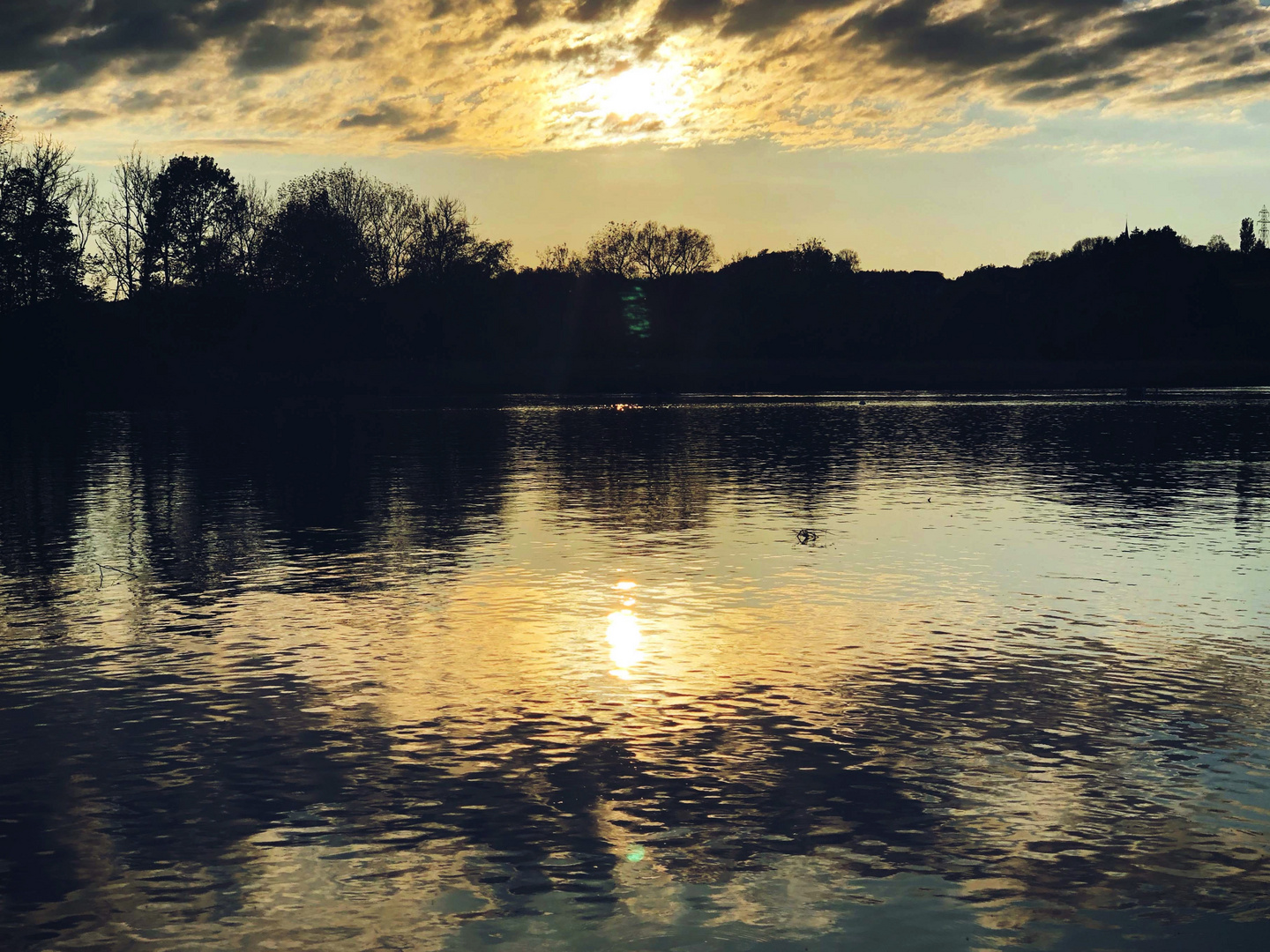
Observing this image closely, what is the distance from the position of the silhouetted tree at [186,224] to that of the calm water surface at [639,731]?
275 feet

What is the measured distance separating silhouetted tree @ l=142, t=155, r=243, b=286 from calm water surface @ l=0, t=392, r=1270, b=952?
3301 inches

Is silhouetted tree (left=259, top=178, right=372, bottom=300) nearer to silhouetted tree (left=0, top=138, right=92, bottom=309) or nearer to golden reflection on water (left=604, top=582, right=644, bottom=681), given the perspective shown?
silhouetted tree (left=0, top=138, right=92, bottom=309)

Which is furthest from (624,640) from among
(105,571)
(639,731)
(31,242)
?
(31,242)

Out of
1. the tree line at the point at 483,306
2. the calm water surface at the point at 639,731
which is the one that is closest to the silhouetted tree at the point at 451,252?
the tree line at the point at 483,306

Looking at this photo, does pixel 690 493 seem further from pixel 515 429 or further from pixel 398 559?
pixel 515 429

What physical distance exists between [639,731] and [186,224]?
105495 mm

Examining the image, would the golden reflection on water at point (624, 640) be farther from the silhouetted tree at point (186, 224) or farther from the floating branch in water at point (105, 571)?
the silhouetted tree at point (186, 224)

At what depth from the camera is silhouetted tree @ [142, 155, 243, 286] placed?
106438 millimetres

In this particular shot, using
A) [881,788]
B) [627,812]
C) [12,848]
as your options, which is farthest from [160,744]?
[881,788]

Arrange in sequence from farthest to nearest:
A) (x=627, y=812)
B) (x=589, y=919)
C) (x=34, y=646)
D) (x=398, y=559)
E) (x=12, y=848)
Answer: (x=398, y=559), (x=34, y=646), (x=627, y=812), (x=12, y=848), (x=589, y=919)

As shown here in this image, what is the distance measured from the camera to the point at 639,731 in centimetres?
1188

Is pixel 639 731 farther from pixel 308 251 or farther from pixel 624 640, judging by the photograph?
pixel 308 251

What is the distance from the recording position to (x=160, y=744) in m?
11.6

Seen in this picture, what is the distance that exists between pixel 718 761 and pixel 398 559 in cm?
1271
